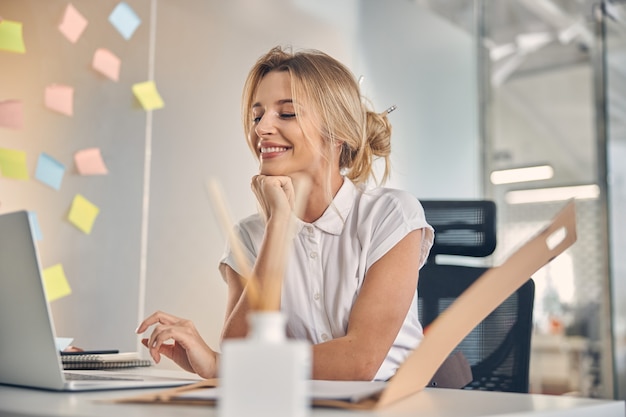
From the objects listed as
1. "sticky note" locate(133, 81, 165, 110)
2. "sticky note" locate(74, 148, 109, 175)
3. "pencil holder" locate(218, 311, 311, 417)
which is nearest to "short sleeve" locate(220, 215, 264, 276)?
"sticky note" locate(74, 148, 109, 175)

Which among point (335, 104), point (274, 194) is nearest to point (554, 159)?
point (335, 104)

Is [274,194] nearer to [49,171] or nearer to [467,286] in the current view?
[467,286]

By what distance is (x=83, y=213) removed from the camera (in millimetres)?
2215

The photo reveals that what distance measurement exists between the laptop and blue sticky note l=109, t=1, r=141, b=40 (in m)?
1.63

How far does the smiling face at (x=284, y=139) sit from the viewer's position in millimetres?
1613

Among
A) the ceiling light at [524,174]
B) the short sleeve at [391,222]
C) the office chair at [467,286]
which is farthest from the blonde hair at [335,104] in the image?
the ceiling light at [524,174]

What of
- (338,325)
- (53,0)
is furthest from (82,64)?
(338,325)

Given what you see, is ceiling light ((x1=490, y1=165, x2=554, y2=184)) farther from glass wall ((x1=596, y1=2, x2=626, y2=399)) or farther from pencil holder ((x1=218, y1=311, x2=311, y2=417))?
pencil holder ((x1=218, y1=311, x2=311, y2=417))

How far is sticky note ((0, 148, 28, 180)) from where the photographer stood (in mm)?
2033

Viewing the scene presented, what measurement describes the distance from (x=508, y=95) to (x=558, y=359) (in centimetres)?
167

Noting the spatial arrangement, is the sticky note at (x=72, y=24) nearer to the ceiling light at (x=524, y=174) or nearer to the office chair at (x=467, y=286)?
the office chair at (x=467, y=286)

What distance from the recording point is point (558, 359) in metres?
4.78

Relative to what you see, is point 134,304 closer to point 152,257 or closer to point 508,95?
point 152,257

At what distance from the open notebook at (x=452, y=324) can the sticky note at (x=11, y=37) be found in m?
1.58
